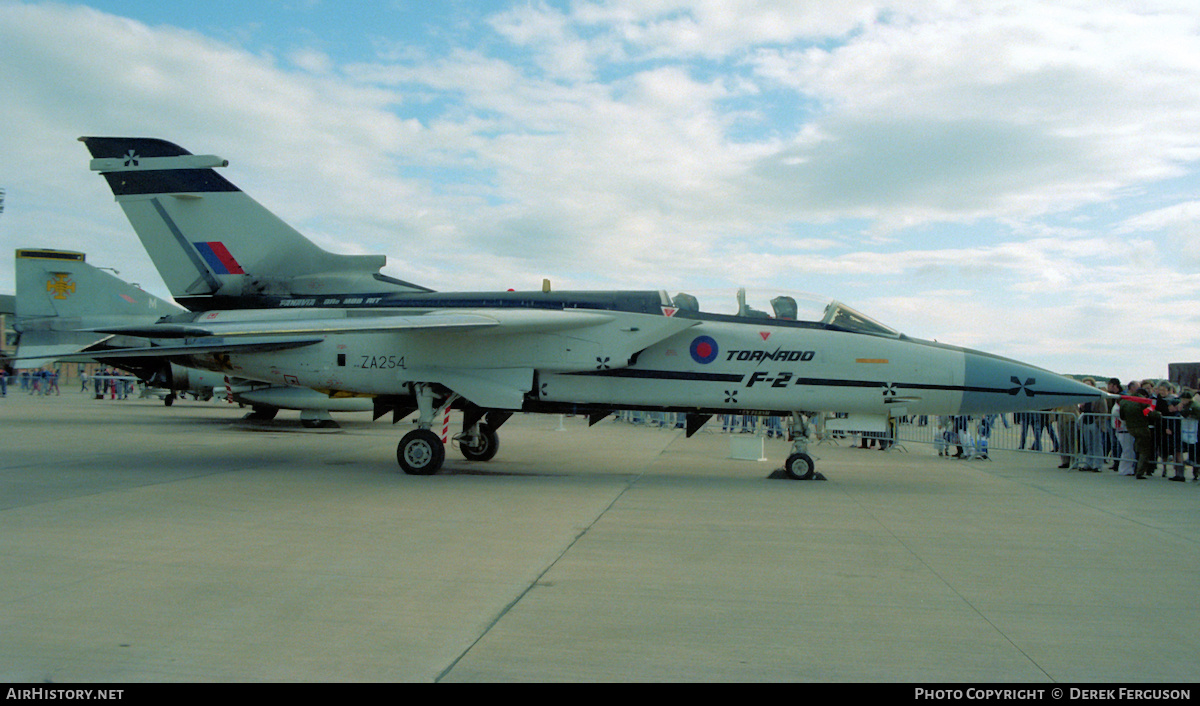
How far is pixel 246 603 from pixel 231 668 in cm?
97

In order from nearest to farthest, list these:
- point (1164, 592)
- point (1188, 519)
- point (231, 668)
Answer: point (231, 668) → point (1164, 592) → point (1188, 519)

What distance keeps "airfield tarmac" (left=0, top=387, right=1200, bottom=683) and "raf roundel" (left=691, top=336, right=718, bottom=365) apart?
164cm

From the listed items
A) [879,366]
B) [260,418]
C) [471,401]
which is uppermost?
[879,366]

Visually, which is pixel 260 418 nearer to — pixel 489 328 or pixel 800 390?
pixel 489 328

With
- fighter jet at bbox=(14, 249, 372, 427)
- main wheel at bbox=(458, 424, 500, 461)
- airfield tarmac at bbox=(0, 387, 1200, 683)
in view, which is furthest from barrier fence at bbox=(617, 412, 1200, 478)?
fighter jet at bbox=(14, 249, 372, 427)

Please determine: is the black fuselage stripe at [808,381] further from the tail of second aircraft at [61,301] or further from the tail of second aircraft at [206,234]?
the tail of second aircraft at [61,301]

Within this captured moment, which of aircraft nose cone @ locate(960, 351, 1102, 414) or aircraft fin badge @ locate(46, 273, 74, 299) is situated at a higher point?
aircraft fin badge @ locate(46, 273, 74, 299)

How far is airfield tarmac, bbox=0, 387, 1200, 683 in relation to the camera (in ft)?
10.6

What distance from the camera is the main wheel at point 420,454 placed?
9.84 metres

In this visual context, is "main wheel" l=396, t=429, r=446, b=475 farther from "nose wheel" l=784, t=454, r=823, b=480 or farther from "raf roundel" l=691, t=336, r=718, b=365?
"nose wheel" l=784, t=454, r=823, b=480

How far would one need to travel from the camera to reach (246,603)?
3963 millimetres

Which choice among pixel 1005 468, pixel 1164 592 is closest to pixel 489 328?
pixel 1164 592

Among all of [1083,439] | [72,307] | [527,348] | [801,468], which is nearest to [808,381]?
[801,468]

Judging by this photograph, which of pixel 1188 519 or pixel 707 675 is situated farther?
pixel 1188 519
